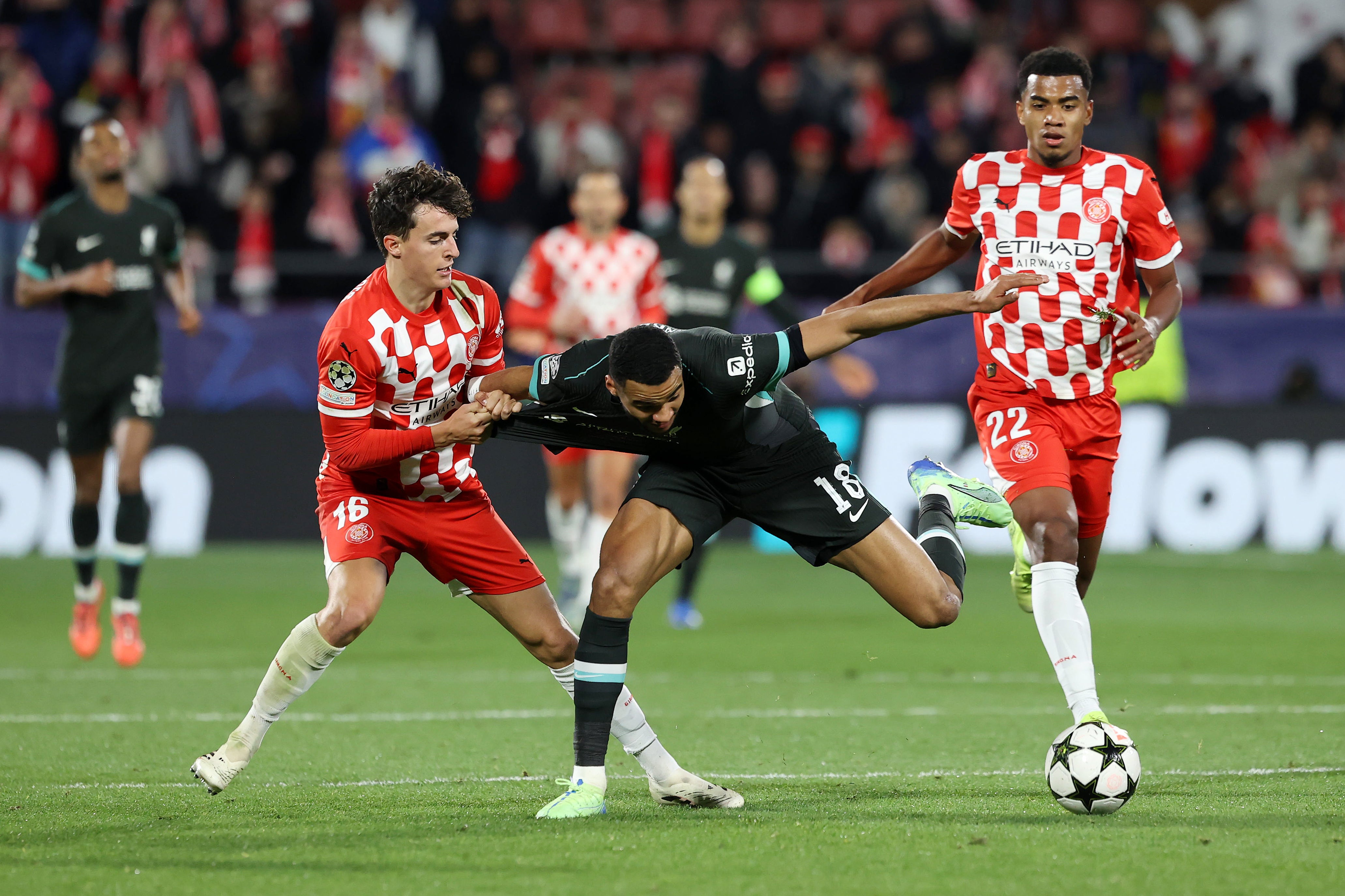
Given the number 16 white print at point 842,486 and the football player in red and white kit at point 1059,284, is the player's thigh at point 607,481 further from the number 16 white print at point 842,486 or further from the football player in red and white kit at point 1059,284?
the number 16 white print at point 842,486

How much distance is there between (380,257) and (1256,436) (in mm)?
7572

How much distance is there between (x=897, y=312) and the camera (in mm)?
5160

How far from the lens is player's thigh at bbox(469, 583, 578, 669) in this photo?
5523mm

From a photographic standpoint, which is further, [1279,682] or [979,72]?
[979,72]

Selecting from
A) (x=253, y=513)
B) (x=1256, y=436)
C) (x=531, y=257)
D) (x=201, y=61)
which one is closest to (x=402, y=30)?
(x=201, y=61)

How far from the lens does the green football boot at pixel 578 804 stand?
510 cm

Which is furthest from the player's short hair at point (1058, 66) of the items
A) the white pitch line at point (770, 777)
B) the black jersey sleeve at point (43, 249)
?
the black jersey sleeve at point (43, 249)

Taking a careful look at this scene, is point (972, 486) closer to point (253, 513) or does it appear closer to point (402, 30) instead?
point (253, 513)

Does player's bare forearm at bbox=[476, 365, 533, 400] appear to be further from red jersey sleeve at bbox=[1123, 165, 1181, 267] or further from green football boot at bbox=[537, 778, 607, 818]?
red jersey sleeve at bbox=[1123, 165, 1181, 267]

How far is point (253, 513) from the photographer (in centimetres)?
1411

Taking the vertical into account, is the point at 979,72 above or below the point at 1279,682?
above

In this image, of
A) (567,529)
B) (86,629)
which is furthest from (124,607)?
(567,529)

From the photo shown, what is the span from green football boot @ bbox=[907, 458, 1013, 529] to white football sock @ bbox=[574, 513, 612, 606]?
423cm

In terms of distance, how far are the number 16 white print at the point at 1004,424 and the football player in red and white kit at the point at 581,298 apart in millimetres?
4662
